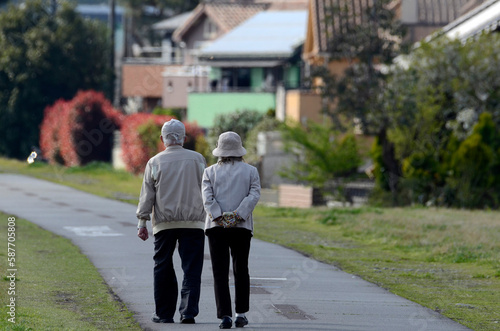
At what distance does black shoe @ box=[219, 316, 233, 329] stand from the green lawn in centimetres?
244

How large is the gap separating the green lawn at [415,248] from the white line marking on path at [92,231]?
2711 millimetres

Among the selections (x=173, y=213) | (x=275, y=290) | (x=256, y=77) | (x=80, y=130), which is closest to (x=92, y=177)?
(x=80, y=130)

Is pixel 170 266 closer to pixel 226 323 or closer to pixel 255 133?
pixel 226 323

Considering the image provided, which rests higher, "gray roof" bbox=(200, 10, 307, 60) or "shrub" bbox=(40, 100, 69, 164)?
"gray roof" bbox=(200, 10, 307, 60)

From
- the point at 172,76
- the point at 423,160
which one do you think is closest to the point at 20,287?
the point at 423,160

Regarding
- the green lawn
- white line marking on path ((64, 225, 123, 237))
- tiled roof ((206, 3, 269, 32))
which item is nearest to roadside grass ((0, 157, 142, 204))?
the green lawn

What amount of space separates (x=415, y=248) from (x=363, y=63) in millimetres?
13655

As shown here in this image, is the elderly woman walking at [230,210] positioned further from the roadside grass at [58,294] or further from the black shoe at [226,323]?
the roadside grass at [58,294]

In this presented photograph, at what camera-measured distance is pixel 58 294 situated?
1177 cm

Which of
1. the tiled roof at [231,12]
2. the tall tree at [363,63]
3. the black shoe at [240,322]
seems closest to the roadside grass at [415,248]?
the black shoe at [240,322]

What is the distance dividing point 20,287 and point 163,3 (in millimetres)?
71967

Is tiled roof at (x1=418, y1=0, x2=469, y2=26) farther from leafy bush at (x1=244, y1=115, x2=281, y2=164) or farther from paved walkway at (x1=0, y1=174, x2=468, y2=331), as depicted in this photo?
paved walkway at (x1=0, y1=174, x2=468, y2=331)

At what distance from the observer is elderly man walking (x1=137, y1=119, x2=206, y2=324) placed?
10.3 meters

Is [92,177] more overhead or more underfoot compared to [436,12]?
more underfoot
